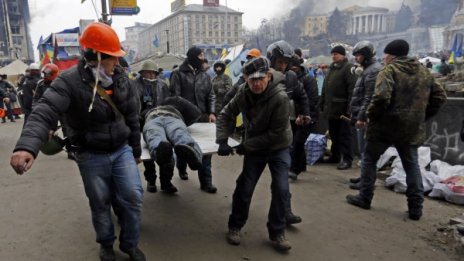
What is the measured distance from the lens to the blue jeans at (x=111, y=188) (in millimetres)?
3029

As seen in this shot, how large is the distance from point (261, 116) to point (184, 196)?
215 cm

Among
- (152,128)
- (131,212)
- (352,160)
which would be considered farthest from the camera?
(352,160)

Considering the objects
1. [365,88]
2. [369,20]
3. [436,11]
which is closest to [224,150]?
[365,88]

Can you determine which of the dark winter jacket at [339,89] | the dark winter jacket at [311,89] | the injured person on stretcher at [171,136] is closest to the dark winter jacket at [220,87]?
the dark winter jacket at [339,89]

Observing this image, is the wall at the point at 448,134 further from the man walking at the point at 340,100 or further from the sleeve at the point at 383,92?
the sleeve at the point at 383,92

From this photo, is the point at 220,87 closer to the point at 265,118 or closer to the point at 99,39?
the point at 265,118

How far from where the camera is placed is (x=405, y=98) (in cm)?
407

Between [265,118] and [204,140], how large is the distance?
102 cm

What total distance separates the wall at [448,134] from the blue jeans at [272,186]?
352 cm

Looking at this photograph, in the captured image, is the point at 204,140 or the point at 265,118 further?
the point at 204,140

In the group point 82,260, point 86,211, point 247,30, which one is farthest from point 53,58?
point 247,30

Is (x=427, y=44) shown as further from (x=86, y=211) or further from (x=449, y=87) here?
(x=86, y=211)

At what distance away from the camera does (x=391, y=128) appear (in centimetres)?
420

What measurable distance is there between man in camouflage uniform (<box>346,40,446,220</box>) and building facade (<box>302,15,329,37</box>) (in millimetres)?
86195
